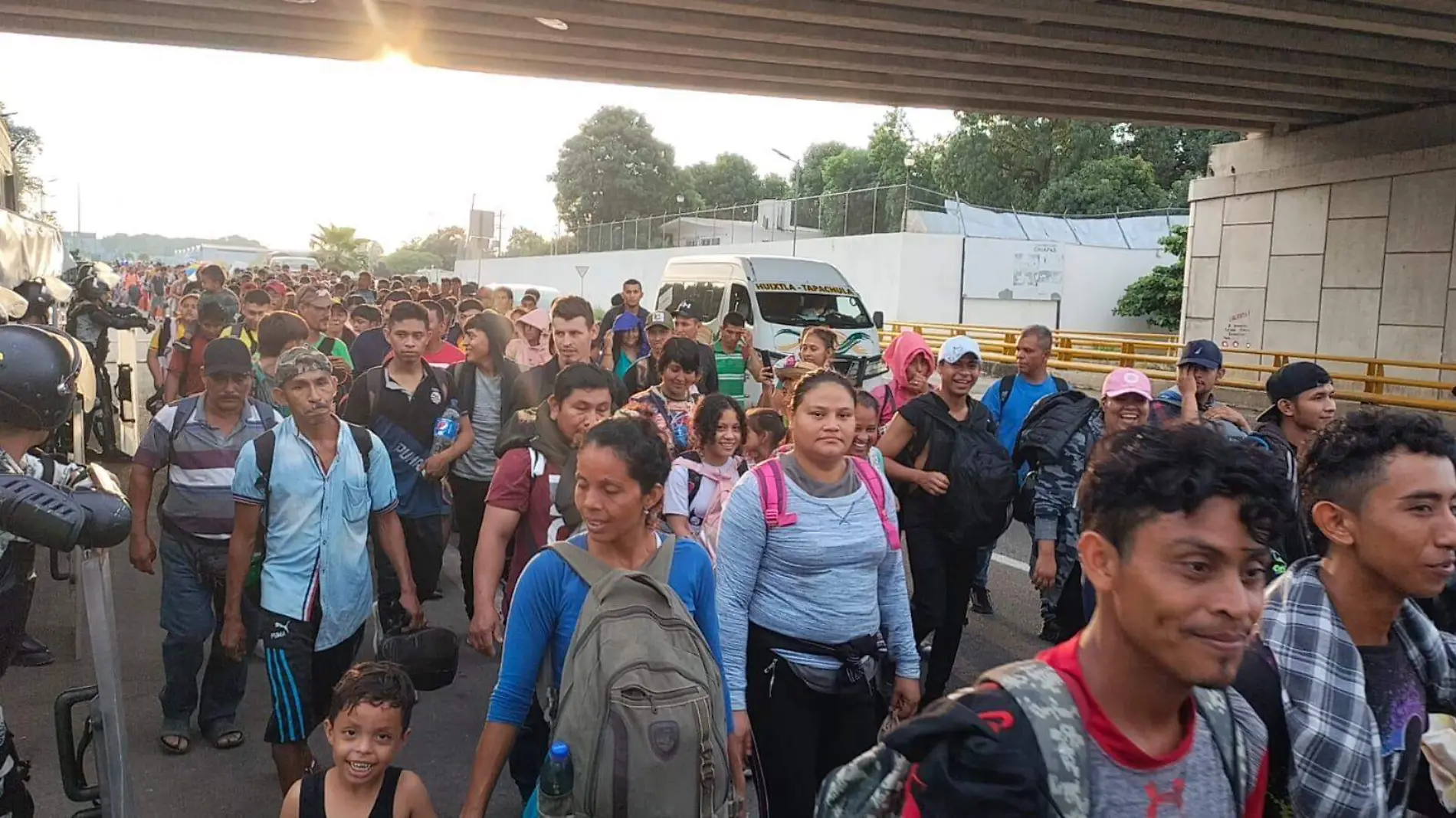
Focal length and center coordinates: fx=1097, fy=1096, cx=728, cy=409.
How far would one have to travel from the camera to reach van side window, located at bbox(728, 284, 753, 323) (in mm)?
15460

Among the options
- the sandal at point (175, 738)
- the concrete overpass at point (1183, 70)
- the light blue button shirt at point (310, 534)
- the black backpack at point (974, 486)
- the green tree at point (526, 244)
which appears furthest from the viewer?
the green tree at point (526, 244)

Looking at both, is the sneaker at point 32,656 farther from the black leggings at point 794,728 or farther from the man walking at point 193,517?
the black leggings at point 794,728

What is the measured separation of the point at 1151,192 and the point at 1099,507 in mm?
45440

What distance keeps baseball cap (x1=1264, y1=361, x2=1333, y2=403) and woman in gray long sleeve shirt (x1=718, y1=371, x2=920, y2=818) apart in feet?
6.88

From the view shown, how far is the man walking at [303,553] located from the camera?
3.79 m

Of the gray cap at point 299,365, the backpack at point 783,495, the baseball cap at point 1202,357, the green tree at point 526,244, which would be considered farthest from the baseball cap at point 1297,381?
the green tree at point 526,244

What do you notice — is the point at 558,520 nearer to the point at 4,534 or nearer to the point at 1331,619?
the point at 4,534

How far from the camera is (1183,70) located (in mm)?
13789

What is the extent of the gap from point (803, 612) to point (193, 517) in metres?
2.86

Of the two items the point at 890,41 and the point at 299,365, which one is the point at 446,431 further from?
the point at 890,41

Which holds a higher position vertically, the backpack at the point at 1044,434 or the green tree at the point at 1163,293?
the green tree at the point at 1163,293

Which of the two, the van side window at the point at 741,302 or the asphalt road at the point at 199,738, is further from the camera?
the van side window at the point at 741,302

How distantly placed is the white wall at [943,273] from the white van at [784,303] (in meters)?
14.5

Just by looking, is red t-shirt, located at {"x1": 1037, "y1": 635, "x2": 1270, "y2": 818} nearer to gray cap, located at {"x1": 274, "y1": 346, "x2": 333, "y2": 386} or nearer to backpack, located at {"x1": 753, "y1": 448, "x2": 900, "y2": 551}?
backpack, located at {"x1": 753, "y1": 448, "x2": 900, "y2": 551}
